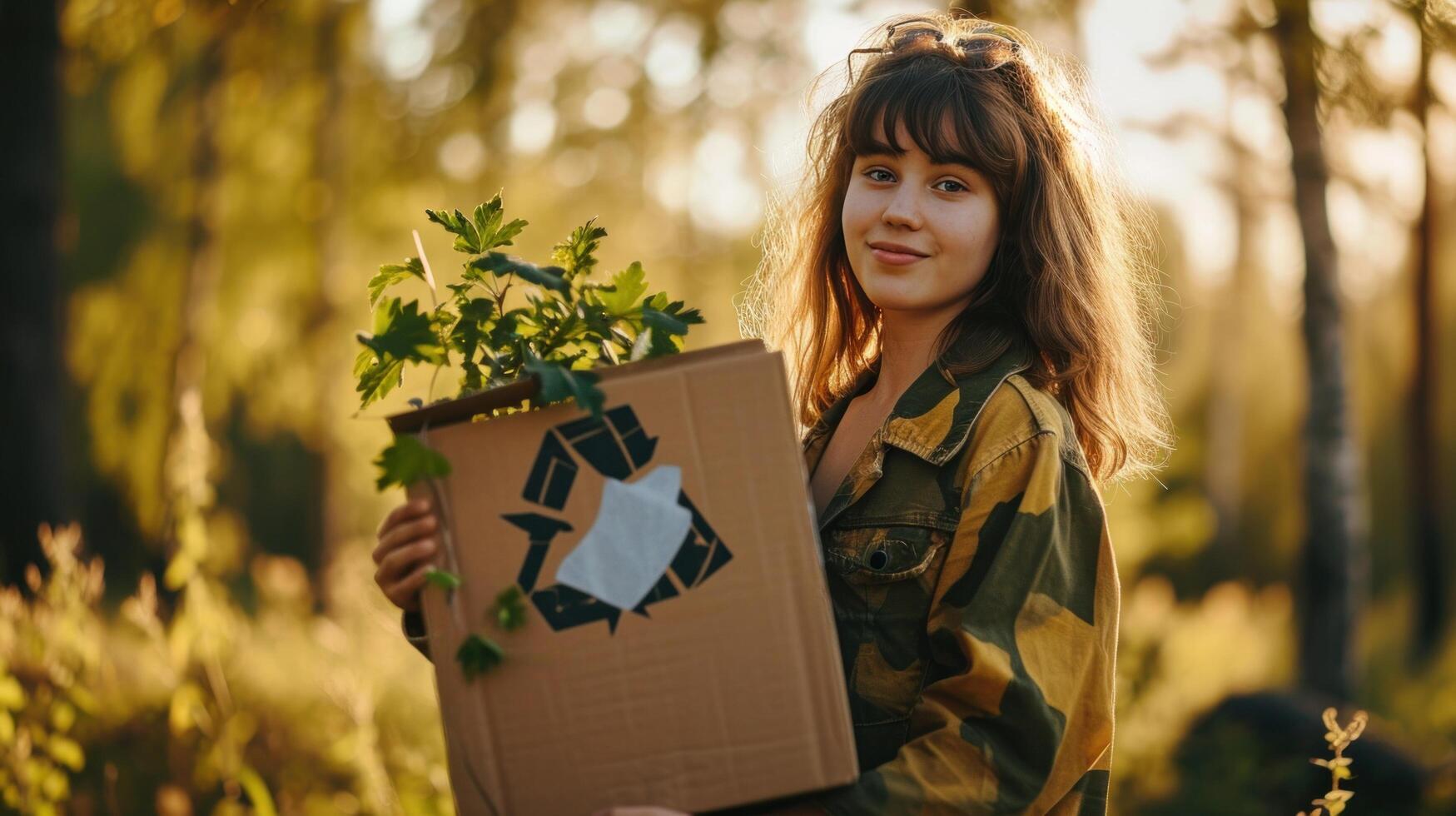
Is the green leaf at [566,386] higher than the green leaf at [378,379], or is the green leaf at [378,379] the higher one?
the green leaf at [378,379]

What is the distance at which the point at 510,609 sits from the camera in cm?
166

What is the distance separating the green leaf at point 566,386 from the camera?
1612 mm

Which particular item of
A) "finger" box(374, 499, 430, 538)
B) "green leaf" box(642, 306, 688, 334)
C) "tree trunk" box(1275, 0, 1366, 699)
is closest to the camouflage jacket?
"green leaf" box(642, 306, 688, 334)

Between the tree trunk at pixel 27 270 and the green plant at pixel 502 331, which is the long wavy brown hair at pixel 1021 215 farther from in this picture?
the tree trunk at pixel 27 270

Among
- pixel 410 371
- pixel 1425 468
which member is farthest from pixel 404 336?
pixel 1425 468

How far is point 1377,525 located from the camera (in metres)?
16.3

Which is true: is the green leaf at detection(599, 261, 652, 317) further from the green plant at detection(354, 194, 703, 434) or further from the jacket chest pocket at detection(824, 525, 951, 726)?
the jacket chest pocket at detection(824, 525, 951, 726)

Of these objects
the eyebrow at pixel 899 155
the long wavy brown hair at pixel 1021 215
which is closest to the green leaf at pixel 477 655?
the long wavy brown hair at pixel 1021 215

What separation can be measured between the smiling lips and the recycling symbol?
2.13 feet

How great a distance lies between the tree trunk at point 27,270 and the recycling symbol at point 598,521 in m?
Result: 5.57

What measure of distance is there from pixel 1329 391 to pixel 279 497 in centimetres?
1507

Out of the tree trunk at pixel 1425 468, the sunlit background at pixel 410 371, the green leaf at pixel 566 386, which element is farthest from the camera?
the tree trunk at pixel 1425 468

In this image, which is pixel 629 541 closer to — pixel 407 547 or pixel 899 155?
pixel 407 547

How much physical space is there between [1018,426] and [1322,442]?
5.53 meters
